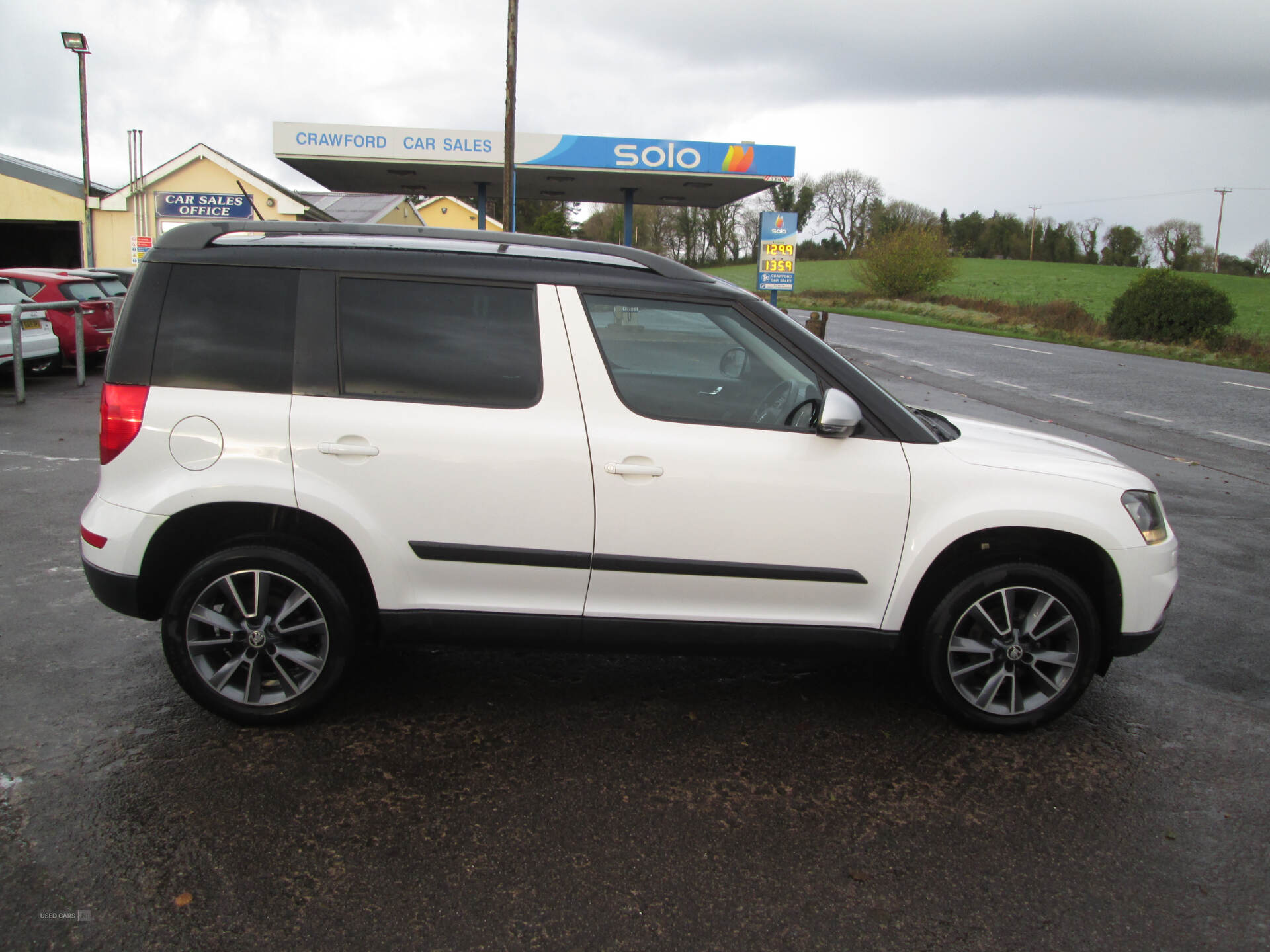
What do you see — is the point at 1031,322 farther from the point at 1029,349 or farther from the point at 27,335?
the point at 27,335

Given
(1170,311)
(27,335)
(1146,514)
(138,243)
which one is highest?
Result: (138,243)

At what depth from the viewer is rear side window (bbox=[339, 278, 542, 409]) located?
3547 mm

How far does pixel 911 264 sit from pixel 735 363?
53566 millimetres

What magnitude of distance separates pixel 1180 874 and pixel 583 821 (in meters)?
1.83

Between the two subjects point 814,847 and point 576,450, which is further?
point 576,450

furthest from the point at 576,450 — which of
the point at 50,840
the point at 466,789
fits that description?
the point at 50,840

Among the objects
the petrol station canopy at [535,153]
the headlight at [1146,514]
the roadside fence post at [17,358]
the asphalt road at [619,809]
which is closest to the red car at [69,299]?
the roadside fence post at [17,358]

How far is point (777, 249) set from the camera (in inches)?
778

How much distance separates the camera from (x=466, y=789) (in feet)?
10.7

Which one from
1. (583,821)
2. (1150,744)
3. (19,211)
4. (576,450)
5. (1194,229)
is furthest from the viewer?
(1194,229)

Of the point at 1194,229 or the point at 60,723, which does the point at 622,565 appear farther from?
the point at 1194,229

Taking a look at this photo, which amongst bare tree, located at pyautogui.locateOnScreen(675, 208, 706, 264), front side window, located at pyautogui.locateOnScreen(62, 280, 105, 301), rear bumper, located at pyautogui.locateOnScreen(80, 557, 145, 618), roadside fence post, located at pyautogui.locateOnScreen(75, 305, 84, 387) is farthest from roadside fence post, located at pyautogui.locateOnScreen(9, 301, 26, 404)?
bare tree, located at pyautogui.locateOnScreen(675, 208, 706, 264)

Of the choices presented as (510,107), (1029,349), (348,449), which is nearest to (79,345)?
(510,107)

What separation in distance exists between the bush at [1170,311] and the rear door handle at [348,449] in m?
31.0
